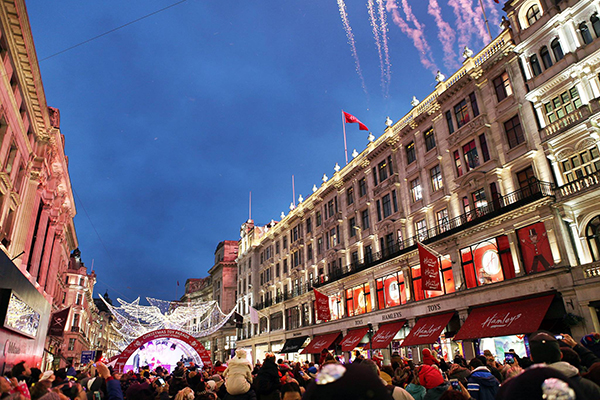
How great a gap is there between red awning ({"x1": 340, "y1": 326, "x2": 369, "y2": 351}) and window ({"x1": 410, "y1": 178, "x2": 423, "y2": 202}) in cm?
1127

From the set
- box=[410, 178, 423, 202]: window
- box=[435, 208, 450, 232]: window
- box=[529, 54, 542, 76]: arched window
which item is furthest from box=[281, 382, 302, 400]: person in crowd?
box=[410, 178, 423, 202]: window

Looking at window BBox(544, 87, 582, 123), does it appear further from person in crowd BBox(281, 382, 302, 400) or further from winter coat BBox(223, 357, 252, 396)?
person in crowd BBox(281, 382, 302, 400)

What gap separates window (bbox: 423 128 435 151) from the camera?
29.2m

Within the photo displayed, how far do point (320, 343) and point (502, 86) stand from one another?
25.6 m

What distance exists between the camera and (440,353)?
83.1 ft

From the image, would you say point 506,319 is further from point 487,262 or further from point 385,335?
point 385,335

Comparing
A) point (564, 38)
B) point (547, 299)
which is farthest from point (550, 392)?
point (564, 38)

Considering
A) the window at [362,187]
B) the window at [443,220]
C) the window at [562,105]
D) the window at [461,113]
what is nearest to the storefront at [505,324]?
the window at [443,220]

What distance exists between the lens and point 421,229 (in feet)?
94.1

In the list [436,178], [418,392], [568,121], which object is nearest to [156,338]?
[418,392]

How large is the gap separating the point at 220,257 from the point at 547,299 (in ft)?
202

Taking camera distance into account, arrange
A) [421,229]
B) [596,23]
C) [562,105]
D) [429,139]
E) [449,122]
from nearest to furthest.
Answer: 1. [596,23]
2. [562,105]
3. [449,122]
4. [421,229]
5. [429,139]

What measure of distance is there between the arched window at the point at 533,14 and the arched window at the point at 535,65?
6.99 feet

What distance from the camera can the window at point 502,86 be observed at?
942 inches
